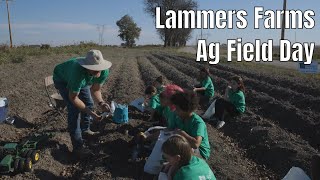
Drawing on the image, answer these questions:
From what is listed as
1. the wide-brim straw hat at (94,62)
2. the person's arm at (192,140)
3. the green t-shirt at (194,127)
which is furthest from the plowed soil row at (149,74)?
the person's arm at (192,140)

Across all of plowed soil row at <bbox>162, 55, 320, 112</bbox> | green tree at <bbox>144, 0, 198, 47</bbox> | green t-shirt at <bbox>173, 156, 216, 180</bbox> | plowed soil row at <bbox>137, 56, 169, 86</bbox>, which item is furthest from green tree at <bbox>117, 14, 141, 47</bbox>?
green t-shirt at <bbox>173, 156, 216, 180</bbox>

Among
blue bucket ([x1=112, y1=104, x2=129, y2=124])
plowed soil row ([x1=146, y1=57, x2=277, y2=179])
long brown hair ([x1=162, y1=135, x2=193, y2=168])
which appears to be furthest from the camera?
blue bucket ([x1=112, y1=104, x2=129, y2=124])

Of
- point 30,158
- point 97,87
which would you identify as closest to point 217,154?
point 97,87

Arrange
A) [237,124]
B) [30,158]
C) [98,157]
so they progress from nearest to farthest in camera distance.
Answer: [30,158]
[98,157]
[237,124]

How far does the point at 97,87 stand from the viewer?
6.12 meters

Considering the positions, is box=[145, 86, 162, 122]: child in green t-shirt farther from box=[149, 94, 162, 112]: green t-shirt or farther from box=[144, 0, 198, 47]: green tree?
box=[144, 0, 198, 47]: green tree

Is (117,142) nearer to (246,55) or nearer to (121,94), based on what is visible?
(121,94)

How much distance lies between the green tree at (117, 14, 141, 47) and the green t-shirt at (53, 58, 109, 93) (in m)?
86.5

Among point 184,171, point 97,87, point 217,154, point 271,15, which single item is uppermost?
point 271,15

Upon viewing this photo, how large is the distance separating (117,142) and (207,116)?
2.58 meters

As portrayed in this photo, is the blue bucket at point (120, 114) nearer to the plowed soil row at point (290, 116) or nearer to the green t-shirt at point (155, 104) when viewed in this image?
the green t-shirt at point (155, 104)

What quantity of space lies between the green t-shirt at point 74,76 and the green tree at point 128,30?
86.5 m

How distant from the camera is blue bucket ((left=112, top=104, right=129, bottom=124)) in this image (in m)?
7.01

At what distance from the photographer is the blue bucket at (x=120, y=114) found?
7008 mm
